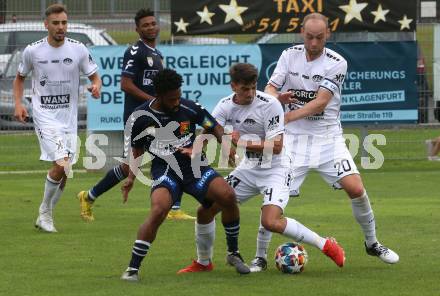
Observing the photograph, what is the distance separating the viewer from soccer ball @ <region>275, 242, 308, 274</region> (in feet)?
32.7

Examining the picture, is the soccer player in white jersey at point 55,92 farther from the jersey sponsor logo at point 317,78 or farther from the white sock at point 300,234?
the white sock at point 300,234

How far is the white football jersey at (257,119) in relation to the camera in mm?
10055

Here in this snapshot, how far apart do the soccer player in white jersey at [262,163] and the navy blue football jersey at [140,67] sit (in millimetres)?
3610

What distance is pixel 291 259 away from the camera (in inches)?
393

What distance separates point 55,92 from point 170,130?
3553mm

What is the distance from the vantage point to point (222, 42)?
2031cm

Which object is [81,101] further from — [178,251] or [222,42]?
[178,251]

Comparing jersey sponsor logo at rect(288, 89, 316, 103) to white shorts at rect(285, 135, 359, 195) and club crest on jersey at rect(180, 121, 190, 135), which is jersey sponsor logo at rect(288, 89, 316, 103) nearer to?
white shorts at rect(285, 135, 359, 195)

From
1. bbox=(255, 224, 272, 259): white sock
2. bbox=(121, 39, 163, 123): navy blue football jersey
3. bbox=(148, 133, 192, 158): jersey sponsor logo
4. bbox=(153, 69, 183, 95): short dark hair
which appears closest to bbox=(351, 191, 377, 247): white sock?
bbox=(255, 224, 272, 259): white sock

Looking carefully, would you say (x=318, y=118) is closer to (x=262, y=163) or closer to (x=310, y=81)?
(x=310, y=81)

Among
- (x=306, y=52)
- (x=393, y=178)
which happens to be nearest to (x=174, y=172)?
(x=306, y=52)

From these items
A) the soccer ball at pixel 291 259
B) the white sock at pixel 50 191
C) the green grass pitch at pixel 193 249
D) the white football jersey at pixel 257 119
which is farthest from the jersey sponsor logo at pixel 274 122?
the white sock at pixel 50 191

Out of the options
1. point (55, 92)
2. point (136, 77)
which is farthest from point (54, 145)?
point (136, 77)

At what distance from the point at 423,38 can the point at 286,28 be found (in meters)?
2.48
